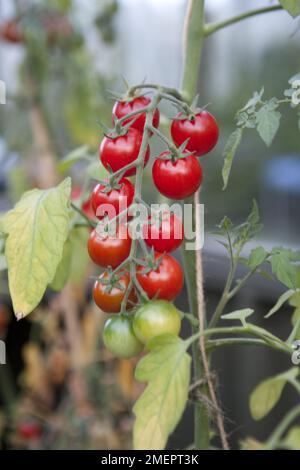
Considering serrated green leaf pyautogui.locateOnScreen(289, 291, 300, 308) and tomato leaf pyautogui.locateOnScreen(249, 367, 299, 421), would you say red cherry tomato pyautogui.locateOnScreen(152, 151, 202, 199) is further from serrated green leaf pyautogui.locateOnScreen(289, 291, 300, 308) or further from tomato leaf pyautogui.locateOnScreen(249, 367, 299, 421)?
tomato leaf pyautogui.locateOnScreen(249, 367, 299, 421)

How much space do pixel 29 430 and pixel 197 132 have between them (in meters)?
1.36

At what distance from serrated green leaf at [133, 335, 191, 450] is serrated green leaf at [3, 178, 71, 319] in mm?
103

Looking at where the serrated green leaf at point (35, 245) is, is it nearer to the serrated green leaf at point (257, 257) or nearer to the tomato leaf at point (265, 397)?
the serrated green leaf at point (257, 257)

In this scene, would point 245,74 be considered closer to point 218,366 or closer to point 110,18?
point 110,18

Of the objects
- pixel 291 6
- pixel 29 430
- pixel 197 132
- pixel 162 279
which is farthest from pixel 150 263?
pixel 29 430

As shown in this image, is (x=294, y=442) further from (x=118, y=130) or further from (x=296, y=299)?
(x=118, y=130)

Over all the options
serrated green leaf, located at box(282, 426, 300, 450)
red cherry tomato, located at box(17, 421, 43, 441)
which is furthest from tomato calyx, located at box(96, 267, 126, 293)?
red cherry tomato, located at box(17, 421, 43, 441)

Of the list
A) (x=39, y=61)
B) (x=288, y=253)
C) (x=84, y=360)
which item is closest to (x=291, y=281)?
(x=288, y=253)

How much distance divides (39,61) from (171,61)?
214 centimetres

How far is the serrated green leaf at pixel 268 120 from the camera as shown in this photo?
569 millimetres

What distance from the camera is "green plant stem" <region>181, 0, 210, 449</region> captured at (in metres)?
0.67

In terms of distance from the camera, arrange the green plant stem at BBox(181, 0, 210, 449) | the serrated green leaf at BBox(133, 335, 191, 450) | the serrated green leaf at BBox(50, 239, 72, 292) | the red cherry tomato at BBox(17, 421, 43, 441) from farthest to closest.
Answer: the red cherry tomato at BBox(17, 421, 43, 441) → the serrated green leaf at BBox(50, 239, 72, 292) → the green plant stem at BBox(181, 0, 210, 449) → the serrated green leaf at BBox(133, 335, 191, 450)

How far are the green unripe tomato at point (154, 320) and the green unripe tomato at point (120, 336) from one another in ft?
0.06

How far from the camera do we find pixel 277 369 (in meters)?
1.77
